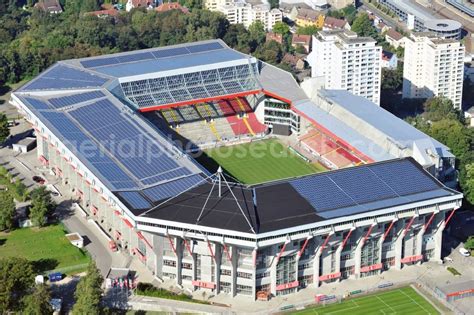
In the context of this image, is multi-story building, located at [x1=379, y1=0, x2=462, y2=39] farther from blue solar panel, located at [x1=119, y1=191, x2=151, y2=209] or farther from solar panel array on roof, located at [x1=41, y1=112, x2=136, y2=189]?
blue solar panel, located at [x1=119, y1=191, x2=151, y2=209]

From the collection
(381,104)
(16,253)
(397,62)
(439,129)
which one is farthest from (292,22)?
(16,253)

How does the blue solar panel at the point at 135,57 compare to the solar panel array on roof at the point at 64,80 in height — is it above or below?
below

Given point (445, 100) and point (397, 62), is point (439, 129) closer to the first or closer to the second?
point (445, 100)

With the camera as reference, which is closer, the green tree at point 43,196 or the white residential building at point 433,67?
the green tree at point 43,196

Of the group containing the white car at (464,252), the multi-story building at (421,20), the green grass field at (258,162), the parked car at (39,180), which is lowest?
the multi-story building at (421,20)

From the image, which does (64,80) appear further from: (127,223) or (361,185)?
(361,185)

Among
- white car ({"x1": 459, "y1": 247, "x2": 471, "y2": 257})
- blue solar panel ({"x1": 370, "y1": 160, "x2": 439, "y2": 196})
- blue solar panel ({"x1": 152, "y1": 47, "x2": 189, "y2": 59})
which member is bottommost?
white car ({"x1": 459, "y1": 247, "x2": 471, "y2": 257})

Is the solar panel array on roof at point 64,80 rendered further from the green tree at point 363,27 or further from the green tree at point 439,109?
the green tree at point 363,27

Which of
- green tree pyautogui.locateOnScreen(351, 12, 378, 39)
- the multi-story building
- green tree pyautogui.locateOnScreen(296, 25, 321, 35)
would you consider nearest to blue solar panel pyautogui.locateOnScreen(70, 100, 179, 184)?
green tree pyautogui.locateOnScreen(296, 25, 321, 35)

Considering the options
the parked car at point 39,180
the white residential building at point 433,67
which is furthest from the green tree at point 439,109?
the parked car at point 39,180
